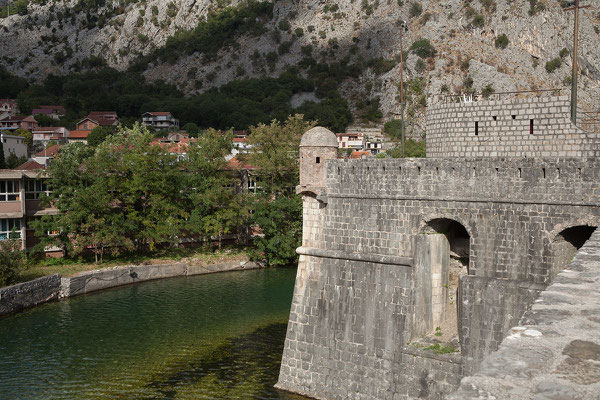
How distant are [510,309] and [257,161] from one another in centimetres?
2824

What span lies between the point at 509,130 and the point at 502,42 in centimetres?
9065

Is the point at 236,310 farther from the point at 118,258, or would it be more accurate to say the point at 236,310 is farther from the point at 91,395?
the point at 118,258

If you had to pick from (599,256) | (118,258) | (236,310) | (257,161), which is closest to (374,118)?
(257,161)

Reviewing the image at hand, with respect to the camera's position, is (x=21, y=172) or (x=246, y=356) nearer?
(x=246, y=356)

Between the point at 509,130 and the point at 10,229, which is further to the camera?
the point at 10,229

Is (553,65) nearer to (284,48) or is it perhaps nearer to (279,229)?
(284,48)

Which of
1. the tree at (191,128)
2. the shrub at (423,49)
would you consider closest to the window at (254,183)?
the tree at (191,128)

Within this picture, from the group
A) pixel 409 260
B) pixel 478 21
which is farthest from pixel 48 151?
pixel 478 21

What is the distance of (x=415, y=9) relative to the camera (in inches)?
4473

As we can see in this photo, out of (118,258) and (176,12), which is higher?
(176,12)

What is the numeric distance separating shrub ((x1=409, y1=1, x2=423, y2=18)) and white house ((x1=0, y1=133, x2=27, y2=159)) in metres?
71.8

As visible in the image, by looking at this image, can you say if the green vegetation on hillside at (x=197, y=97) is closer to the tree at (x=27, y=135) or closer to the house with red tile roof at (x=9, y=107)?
the house with red tile roof at (x=9, y=107)

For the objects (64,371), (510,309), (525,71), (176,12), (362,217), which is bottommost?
(64,371)

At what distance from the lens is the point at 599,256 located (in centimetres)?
758
